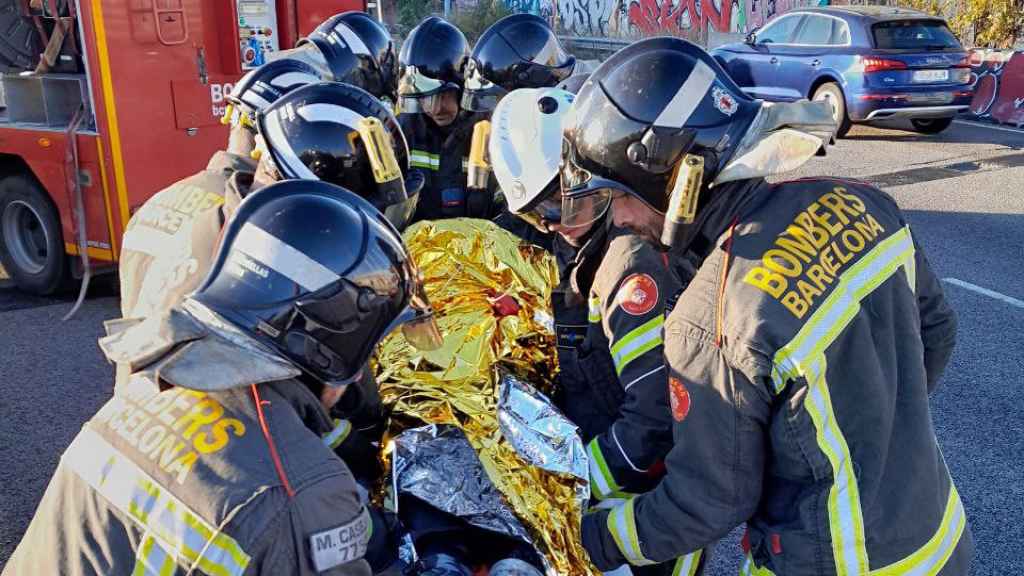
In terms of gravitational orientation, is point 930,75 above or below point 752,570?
above

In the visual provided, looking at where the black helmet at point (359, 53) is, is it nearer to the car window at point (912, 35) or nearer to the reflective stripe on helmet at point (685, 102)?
the reflective stripe on helmet at point (685, 102)

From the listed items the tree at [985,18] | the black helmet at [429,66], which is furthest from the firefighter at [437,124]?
the tree at [985,18]

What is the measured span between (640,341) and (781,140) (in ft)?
1.87

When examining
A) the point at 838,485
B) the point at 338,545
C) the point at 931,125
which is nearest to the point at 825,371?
the point at 838,485

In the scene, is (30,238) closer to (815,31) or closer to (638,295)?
(638,295)

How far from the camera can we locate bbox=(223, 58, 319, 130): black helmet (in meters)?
3.86

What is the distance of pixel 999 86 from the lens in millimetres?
12797

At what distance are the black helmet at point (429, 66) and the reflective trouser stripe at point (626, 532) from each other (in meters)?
2.98

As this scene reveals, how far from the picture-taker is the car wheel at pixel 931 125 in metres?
12.1

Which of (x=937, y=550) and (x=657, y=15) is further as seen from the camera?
(x=657, y=15)

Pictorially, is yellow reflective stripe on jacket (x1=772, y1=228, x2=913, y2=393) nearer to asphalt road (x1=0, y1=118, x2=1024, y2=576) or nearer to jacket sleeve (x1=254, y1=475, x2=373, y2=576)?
jacket sleeve (x1=254, y1=475, x2=373, y2=576)

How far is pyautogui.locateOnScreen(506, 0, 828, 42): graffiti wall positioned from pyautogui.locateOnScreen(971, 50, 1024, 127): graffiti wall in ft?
23.4

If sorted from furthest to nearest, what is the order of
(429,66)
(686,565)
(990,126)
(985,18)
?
(985,18) → (990,126) → (429,66) → (686,565)

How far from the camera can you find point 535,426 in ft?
7.29
